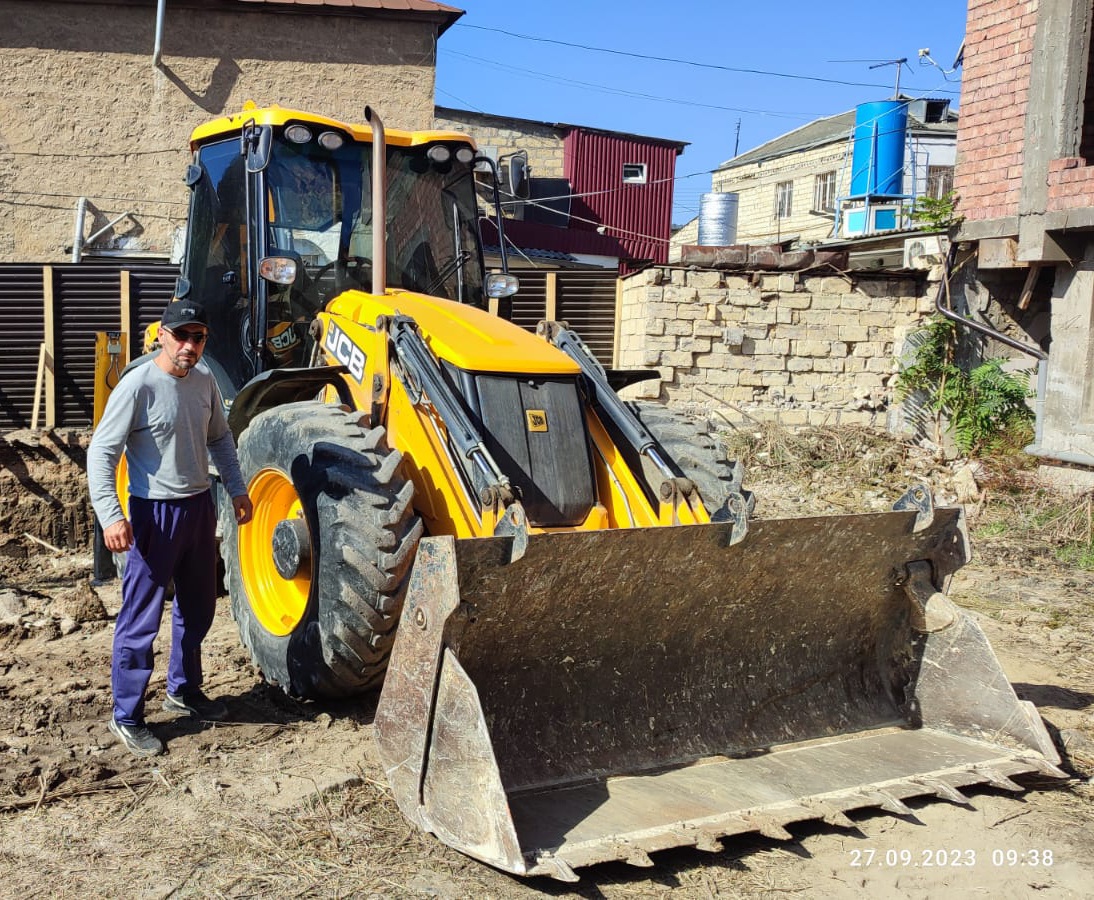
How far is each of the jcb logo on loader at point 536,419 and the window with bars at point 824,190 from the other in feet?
82.4

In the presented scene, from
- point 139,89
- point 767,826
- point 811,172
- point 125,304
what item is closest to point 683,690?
point 767,826

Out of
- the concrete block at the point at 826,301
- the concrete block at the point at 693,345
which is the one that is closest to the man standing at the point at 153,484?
the concrete block at the point at 693,345

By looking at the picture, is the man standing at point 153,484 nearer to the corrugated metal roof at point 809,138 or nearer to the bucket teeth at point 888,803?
the bucket teeth at point 888,803

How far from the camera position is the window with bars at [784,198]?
30609mm

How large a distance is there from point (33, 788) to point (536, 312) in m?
8.62

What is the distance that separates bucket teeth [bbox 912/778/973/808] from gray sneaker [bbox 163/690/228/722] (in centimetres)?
289

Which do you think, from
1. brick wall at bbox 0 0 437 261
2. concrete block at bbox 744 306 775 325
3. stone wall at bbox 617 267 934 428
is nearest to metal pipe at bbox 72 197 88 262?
brick wall at bbox 0 0 437 261

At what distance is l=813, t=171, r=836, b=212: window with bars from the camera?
93.7ft

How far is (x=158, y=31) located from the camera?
14.9 meters

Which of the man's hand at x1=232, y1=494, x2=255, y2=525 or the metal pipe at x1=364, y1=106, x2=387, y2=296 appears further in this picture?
the metal pipe at x1=364, y1=106, x2=387, y2=296

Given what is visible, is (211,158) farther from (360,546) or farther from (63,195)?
(63,195)

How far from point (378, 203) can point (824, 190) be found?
25.7 m

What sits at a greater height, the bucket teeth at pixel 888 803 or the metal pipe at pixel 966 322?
the metal pipe at pixel 966 322

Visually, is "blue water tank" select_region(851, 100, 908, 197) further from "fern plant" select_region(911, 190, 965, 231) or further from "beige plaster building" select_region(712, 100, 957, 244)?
"fern plant" select_region(911, 190, 965, 231)
